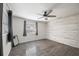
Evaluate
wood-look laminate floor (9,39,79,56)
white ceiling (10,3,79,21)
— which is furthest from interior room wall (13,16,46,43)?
white ceiling (10,3,79,21)

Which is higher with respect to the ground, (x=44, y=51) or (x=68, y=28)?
(x=68, y=28)

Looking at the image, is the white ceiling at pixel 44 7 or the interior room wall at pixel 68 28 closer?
the white ceiling at pixel 44 7

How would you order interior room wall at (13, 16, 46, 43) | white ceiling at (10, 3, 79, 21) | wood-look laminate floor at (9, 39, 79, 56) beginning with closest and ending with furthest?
1. white ceiling at (10, 3, 79, 21)
2. wood-look laminate floor at (9, 39, 79, 56)
3. interior room wall at (13, 16, 46, 43)

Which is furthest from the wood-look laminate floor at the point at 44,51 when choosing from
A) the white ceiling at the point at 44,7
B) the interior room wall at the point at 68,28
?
the white ceiling at the point at 44,7

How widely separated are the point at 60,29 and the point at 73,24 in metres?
1.28

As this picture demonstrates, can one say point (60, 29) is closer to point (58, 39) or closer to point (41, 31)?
point (58, 39)

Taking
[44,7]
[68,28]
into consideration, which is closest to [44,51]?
[44,7]

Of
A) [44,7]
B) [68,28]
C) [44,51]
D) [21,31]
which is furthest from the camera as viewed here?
[21,31]

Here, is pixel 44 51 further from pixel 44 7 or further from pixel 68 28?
pixel 68 28

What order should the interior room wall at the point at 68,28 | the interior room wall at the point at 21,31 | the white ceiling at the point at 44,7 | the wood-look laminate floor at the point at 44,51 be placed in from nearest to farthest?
the white ceiling at the point at 44,7 < the wood-look laminate floor at the point at 44,51 < the interior room wall at the point at 68,28 < the interior room wall at the point at 21,31

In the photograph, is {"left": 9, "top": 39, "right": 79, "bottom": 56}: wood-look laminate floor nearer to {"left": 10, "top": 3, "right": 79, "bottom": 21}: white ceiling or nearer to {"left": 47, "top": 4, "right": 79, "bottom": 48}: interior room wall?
{"left": 47, "top": 4, "right": 79, "bottom": 48}: interior room wall

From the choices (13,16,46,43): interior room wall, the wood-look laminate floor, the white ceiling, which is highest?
the white ceiling

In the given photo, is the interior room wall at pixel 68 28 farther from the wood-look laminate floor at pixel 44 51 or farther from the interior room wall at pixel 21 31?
the interior room wall at pixel 21 31

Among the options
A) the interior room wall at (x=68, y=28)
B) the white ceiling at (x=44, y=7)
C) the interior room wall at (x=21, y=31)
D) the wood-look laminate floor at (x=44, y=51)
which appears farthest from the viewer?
the interior room wall at (x=21, y=31)
